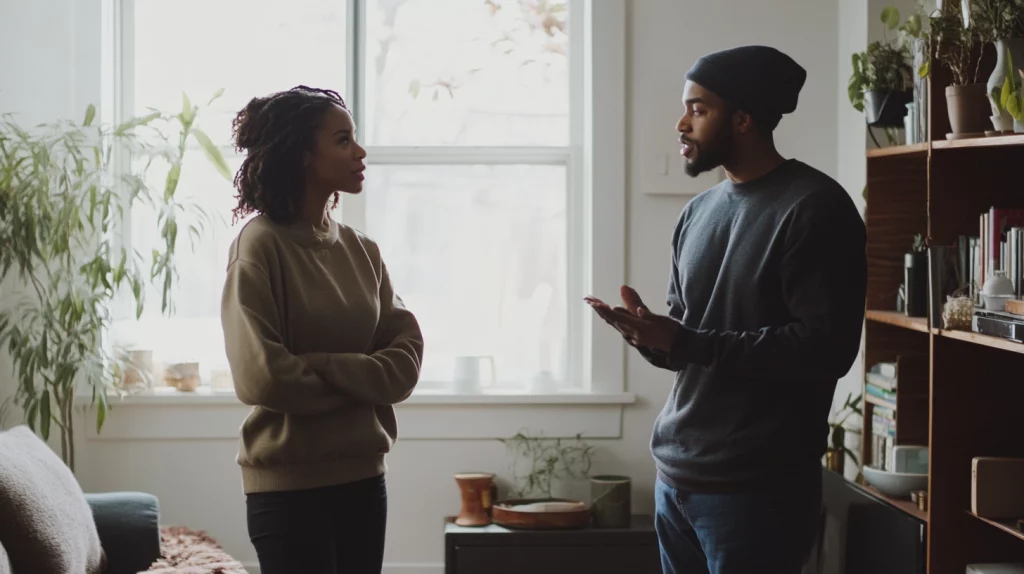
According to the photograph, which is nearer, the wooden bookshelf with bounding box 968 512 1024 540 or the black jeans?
the black jeans

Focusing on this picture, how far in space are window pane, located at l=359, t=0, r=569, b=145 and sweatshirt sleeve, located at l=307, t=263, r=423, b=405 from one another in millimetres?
1759

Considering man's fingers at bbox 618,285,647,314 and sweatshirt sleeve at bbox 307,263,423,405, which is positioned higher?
man's fingers at bbox 618,285,647,314

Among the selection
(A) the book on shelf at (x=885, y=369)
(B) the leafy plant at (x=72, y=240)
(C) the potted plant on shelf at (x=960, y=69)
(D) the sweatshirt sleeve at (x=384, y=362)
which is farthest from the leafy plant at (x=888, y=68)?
(B) the leafy plant at (x=72, y=240)

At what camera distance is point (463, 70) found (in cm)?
382

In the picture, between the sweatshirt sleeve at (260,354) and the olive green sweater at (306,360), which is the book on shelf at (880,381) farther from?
the sweatshirt sleeve at (260,354)

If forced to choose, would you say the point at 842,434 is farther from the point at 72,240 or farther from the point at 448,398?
the point at 72,240

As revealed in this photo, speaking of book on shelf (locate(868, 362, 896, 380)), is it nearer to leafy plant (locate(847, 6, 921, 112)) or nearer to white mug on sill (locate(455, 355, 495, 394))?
leafy plant (locate(847, 6, 921, 112))

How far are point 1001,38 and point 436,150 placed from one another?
2.01 metres

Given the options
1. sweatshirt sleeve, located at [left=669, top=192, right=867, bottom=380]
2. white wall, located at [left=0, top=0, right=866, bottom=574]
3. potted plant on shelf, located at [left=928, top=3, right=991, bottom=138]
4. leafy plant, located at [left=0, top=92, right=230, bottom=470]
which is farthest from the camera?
white wall, located at [left=0, top=0, right=866, bottom=574]

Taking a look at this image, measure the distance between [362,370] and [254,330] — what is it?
21 cm

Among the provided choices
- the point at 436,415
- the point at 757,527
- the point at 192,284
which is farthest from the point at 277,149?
the point at 192,284

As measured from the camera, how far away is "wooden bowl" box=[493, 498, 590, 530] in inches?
136

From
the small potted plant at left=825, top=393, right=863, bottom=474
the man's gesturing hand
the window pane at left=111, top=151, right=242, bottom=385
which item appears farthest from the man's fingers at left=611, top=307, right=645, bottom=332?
the window pane at left=111, top=151, right=242, bottom=385

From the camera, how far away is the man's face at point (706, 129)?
76.1 inches
